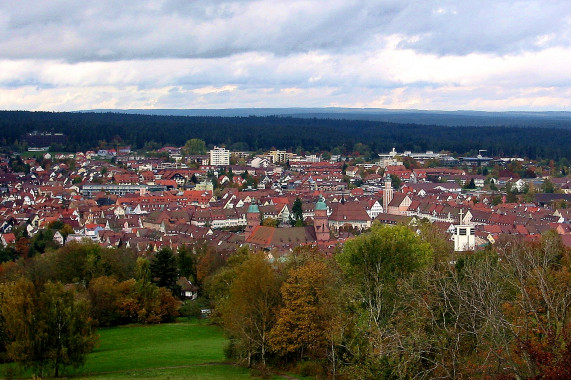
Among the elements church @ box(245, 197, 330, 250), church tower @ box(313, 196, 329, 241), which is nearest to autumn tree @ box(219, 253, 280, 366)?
church @ box(245, 197, 330, 250)

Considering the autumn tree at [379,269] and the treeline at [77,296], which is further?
the treeline at [77,296]

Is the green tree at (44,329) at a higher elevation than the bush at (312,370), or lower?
higher

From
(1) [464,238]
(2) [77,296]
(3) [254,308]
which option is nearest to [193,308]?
(2) [77,296]

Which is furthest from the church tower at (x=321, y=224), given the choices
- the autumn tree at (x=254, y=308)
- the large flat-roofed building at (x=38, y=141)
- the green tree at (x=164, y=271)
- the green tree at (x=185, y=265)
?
the large flat-roofed building at (x=38, y=141)

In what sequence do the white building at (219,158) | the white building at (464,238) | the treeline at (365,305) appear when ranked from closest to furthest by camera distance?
the treeline at (365,305) → the white building at (464,238) → the white building at (219,158)

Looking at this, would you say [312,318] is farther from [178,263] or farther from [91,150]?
[91,150]

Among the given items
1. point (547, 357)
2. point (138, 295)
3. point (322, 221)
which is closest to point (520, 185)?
point (322, 221)

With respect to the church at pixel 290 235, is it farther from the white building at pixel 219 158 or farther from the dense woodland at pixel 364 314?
the white building at pixel 219 158

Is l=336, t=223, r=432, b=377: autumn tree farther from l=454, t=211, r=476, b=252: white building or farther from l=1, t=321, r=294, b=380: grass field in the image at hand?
l=454, t=211, r=476, b=252: white building
